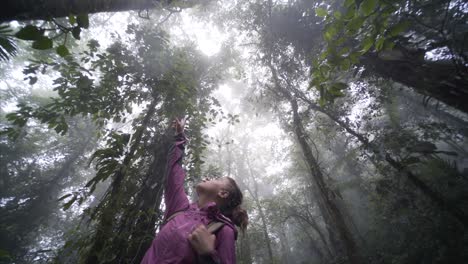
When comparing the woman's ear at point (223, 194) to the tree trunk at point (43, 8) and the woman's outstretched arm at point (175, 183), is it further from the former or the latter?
the tree trunk at point (43, 8)

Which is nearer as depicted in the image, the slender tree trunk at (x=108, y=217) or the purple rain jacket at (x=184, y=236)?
the purple rain jacket at (x=184, y=236)

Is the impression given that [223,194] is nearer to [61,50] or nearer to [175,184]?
[175,184]

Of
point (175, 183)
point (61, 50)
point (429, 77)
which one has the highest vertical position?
point (429, 77)

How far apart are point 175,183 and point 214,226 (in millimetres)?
725

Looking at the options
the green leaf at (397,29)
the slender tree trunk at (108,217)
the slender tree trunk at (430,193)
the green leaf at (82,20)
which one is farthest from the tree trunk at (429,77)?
the slender tree trunk at (108,217)

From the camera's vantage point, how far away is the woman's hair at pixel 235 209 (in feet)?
6.24

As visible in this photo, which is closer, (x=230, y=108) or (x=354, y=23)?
(x=354, y=23)

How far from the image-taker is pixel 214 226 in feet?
4.89

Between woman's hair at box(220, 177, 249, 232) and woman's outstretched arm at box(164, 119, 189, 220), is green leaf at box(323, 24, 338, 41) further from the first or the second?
woman's outstretched arm at box(164, 119, 189, 220)

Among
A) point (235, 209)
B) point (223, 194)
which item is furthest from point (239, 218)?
point (223, 194)

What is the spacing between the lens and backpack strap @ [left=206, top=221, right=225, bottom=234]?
4.78 feet

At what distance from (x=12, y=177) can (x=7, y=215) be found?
125 inches

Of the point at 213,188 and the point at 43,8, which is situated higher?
the point at 43,8

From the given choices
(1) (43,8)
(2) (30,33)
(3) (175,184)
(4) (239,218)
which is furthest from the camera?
(3) (175,184)
